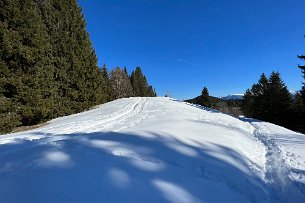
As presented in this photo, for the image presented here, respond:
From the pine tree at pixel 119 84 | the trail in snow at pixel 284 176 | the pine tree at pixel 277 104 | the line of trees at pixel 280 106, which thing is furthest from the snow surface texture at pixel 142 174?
the pine tree at pixel 119 84

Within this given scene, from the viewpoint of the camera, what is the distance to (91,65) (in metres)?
33.8

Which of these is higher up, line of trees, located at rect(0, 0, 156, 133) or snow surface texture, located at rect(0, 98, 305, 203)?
line of trees, located at rect(0, 0, 156, 133)

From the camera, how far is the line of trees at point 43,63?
1811 centimetres

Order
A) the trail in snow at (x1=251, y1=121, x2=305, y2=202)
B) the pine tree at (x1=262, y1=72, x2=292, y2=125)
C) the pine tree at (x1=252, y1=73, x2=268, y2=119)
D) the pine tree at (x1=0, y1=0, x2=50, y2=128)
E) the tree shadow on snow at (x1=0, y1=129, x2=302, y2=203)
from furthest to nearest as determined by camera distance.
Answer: the pine tree at (x1=252, y1=73, x2=268, y2=119)
the pine tree at (x1=262, y1=72, x2=292, y2=125)
the pine tree at (x1=0, y1=0, x2=50, y2=128)
the trail in snow at (x1=251, y1=121, x2=305, y2=202)
the tree shadow on snow at (x1=0, y1=129, x2=302, y2=203)

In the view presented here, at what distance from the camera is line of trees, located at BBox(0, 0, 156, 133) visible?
59.4 ft

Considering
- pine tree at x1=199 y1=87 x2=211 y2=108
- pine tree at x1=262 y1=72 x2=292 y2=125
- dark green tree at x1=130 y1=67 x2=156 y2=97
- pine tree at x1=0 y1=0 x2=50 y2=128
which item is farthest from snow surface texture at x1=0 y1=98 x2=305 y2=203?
dark green tree at x1=130 y1=67 x2=156 y2=97

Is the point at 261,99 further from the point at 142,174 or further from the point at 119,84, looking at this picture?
the point at 119,84

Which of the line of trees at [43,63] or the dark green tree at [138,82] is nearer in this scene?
the line of trees at [43,63]

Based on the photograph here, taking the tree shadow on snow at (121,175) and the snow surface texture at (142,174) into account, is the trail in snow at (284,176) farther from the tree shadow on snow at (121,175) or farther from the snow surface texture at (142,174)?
the tree shadow on snow at (121,175)

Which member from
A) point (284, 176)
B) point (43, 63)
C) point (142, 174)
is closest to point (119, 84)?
point (43, 63)

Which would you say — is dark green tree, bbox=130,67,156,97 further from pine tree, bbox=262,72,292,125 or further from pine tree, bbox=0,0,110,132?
pine tree, bbox=0,0,110,132

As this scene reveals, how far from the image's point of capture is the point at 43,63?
21.5 meters

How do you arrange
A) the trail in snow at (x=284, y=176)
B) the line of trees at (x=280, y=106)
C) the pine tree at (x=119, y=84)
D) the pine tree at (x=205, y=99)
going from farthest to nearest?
the pine tree at (x=119, y=84) → the pine tree at (x=205, y=99) → the line of trees at (x=280, y=106) → the trail in snow at (x=284, y=176)

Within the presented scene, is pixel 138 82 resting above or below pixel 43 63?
above
